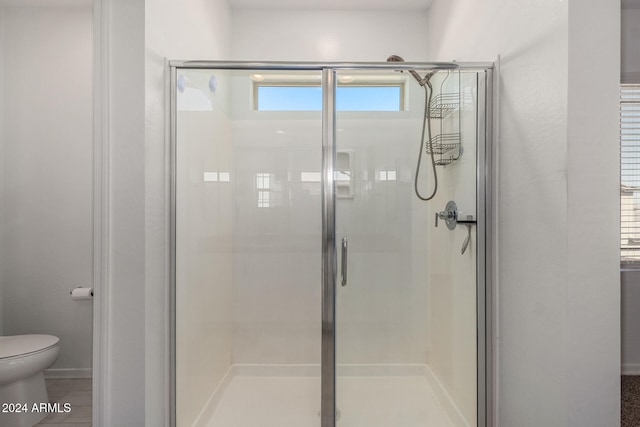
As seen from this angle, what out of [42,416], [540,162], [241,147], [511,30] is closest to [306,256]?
[241,147]

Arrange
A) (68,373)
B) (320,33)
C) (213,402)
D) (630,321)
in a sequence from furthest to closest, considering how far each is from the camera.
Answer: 1. (320,33)
2. (630,321)
3. (213,402)
4. (68,373)

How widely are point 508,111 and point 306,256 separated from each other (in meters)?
1.16

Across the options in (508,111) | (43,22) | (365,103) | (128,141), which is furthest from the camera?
(365,103)

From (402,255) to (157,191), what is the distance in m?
1.21

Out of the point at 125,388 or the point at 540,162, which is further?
the point at 125,388

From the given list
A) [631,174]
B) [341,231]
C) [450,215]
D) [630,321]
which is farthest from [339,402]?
[631,174]

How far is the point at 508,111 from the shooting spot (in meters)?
1.62

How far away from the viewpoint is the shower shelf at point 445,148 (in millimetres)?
1874

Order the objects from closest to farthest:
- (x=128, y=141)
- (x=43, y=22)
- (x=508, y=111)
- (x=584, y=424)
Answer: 1. (x=584, y=424)
2. (x=43, y=22)
3. (x=128, y=141)
4. (x=508, y=111)

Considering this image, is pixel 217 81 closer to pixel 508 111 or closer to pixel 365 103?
pixel 365 103

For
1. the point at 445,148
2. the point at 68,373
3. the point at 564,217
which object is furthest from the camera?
the point at 445,148

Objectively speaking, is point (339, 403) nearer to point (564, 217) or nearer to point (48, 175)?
point (564, 217)

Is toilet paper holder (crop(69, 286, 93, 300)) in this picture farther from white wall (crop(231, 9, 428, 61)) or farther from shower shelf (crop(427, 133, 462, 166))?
white wall (crop(231, 9, 428, 61))

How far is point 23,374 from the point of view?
143cm
